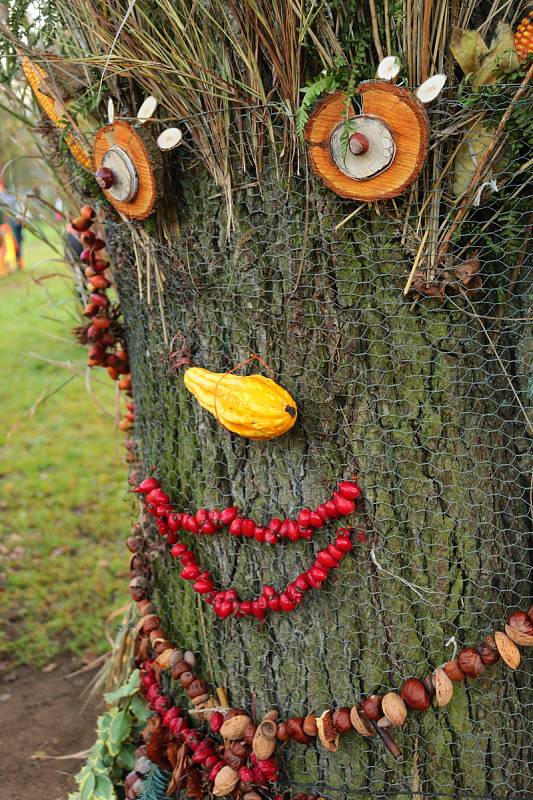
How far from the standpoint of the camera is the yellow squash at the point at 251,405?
1496 millimetres

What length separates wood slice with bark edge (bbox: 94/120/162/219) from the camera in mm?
1554

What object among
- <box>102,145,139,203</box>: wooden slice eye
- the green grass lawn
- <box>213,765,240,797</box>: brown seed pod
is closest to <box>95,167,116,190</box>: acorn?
<box>102,145,139,203</box>: wooden slice eye

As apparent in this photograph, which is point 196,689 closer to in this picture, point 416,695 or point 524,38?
point 416,695

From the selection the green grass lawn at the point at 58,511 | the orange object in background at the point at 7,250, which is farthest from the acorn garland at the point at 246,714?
the orange object in background at the point at 7,250

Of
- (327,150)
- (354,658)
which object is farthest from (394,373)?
(354,658)

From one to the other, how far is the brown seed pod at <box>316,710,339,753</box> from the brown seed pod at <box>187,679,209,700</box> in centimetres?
34

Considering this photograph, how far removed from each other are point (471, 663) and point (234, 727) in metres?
0.57

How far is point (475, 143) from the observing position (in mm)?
1354

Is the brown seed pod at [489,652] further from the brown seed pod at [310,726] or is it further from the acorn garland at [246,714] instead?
the brown seed pod at [310,726]

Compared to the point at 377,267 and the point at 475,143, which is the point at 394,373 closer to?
the point at 377,267

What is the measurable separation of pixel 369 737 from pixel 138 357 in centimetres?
111

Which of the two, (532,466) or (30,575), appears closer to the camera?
(532,466)

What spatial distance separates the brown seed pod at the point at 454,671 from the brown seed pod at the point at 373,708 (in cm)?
16

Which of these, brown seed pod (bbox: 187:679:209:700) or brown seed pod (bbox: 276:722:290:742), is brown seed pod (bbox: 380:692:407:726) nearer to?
brown seed pod (bbox: 276:722:290:742)
